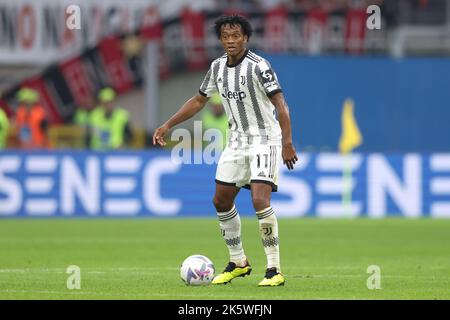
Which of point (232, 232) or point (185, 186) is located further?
point (185, 186)

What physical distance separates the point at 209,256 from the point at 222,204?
12.0ft

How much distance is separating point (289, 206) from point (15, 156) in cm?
544

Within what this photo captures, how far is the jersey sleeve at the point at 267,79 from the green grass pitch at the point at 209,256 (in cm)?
190

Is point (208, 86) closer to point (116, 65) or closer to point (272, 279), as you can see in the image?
point (272, 279)

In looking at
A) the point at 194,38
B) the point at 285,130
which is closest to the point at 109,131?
the point at 194,38

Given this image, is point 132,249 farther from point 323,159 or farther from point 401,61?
point 401,61

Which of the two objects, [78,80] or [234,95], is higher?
[78,80]

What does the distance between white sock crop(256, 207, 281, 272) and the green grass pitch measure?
278 mm

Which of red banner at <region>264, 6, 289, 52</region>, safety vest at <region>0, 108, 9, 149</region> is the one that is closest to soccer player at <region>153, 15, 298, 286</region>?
safety vest at <region>0, 108, 9, 149</region>

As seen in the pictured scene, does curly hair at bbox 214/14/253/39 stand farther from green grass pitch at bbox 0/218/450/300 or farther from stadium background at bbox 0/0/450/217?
stadium background at bbox 0/0/450/217

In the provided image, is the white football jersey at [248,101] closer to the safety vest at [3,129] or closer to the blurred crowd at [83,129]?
the blurred crowd at [83,129]

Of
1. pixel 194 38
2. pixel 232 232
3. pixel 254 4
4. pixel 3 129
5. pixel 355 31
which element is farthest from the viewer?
pixel 254 4

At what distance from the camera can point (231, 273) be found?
12109 millimetres

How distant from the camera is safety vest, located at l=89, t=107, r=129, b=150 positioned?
25.7 metres
